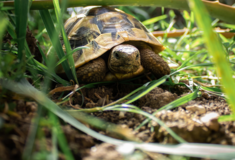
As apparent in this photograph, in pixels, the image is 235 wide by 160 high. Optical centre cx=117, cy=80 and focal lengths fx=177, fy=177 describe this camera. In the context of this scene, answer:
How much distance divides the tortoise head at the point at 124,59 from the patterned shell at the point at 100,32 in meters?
0.09

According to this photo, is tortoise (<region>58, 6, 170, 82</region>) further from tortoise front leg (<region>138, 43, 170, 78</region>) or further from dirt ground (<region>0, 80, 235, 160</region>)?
dirt ground (<region>0, 80, 235, 160</region>)

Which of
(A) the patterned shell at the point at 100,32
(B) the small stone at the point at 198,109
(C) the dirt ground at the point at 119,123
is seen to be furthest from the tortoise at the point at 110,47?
(B) the small stone at the point at 198,109

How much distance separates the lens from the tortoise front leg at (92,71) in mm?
1331

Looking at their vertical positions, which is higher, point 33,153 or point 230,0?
point 230,0

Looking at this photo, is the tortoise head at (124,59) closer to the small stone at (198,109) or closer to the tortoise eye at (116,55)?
the tortoise eye at (116,55)

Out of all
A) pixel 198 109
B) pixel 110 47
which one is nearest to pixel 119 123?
pixel 198 109

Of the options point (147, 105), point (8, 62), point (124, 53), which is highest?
point (8, 62)

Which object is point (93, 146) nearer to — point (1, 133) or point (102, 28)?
point (1, 133)

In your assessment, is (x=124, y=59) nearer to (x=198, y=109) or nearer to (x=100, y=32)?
(x=100, y=32)

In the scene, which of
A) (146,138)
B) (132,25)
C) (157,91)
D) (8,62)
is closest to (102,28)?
(132,25)

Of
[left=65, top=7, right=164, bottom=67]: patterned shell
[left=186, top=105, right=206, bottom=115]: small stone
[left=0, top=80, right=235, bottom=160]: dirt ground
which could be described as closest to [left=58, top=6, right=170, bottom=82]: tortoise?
[left=65, top=7, right=164, bottom=67]: patterned shell

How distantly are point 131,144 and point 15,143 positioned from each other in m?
0.35

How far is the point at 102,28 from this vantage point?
146 cm

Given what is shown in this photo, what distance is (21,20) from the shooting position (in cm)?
91
